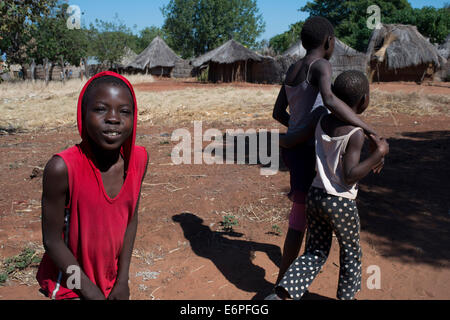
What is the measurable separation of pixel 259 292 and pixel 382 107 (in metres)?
8.79

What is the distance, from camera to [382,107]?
33.3 ft

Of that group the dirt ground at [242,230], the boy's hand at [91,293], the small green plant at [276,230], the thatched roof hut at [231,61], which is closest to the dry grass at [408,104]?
the dirt ground at [242,230]

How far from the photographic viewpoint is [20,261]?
299 centimetres

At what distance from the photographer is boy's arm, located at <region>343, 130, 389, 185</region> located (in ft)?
6.44

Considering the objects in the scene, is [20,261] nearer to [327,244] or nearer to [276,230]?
[276,230]

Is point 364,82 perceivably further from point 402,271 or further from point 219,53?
point 219,53

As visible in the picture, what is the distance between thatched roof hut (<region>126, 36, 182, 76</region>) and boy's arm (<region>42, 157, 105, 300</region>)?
32.8 metres

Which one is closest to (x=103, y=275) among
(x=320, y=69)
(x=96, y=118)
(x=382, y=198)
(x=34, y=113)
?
(x=96, y=118)

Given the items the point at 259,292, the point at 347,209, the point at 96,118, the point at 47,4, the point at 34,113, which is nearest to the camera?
the point at 96,118

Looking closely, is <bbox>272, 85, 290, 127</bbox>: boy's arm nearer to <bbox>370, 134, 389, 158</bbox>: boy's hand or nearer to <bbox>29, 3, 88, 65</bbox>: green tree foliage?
<bbox>370, 134, 389, 158</bbox>: boy's hand

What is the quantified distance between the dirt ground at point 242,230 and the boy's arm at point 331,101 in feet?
4.01

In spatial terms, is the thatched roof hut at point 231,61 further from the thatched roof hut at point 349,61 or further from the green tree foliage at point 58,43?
the green tree foliage at point 58,43

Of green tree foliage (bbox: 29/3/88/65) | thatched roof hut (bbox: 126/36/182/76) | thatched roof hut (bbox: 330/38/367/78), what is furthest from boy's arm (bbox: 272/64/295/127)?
thatched roof hut (bbox: 126/36/182/76)

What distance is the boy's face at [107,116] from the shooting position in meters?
1.43
